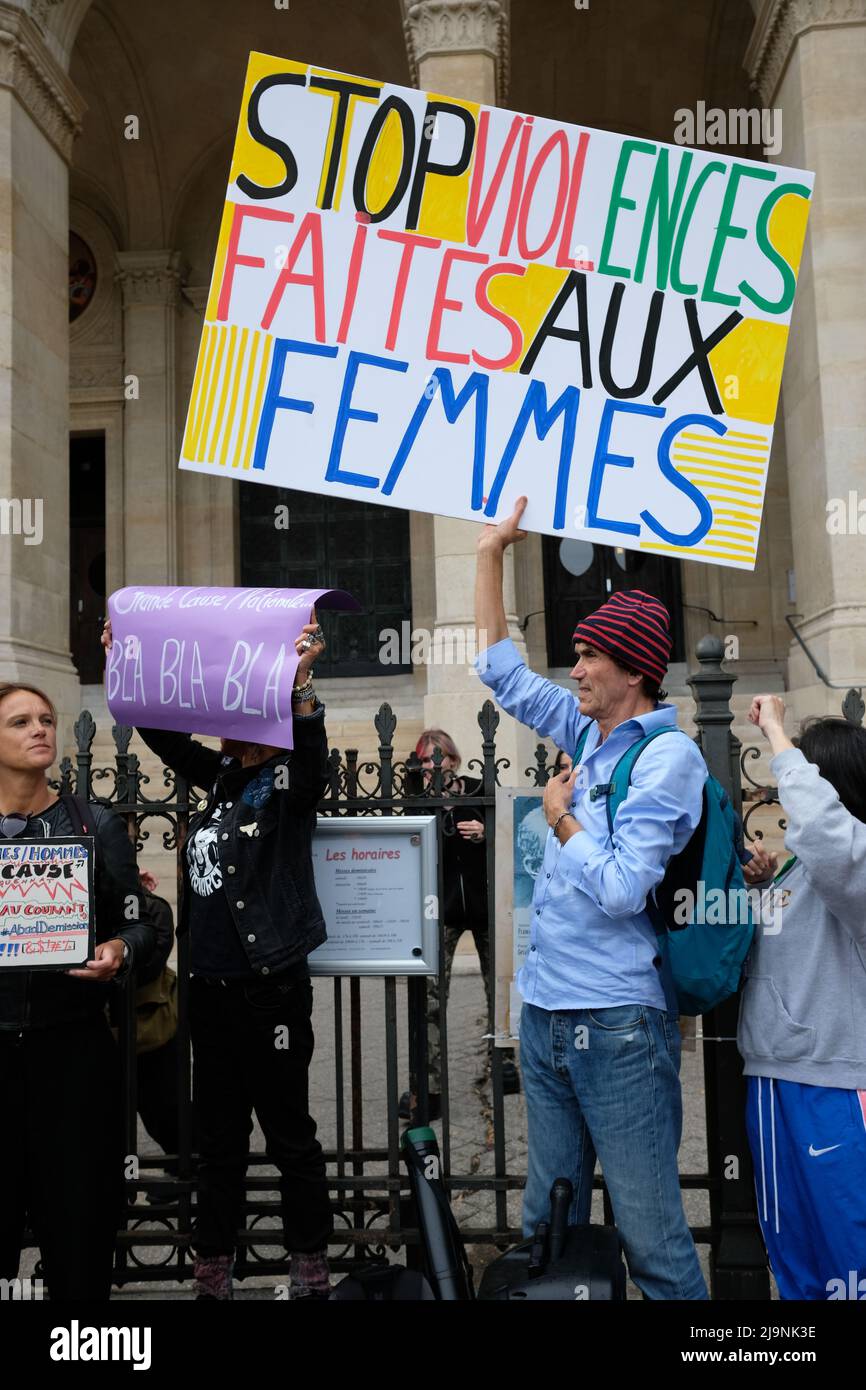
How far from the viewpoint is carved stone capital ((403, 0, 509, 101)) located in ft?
35.6

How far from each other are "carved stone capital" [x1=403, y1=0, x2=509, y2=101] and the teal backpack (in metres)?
10.7

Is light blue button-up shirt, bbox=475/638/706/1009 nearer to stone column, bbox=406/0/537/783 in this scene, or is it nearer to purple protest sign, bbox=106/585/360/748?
purple protest sign, bbox=106/585/360/748

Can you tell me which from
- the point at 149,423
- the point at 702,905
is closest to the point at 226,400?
the point at 702,905

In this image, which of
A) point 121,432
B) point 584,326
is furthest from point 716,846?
point 121,432

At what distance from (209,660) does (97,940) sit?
2.86 feet

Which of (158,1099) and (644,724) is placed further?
(158,1099)

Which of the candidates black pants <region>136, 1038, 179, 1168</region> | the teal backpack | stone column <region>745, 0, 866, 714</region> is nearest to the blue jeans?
the teal backpack

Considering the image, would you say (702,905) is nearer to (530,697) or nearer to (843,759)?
(843,759)

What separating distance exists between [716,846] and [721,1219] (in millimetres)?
1673

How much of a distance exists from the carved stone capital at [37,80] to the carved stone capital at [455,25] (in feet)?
12.9

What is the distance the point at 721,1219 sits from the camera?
3510 millimetres

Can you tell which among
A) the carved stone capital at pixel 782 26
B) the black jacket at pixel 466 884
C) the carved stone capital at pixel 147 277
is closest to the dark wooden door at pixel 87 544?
the carved stone capital at pixel 147 277

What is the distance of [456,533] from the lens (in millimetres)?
10781
